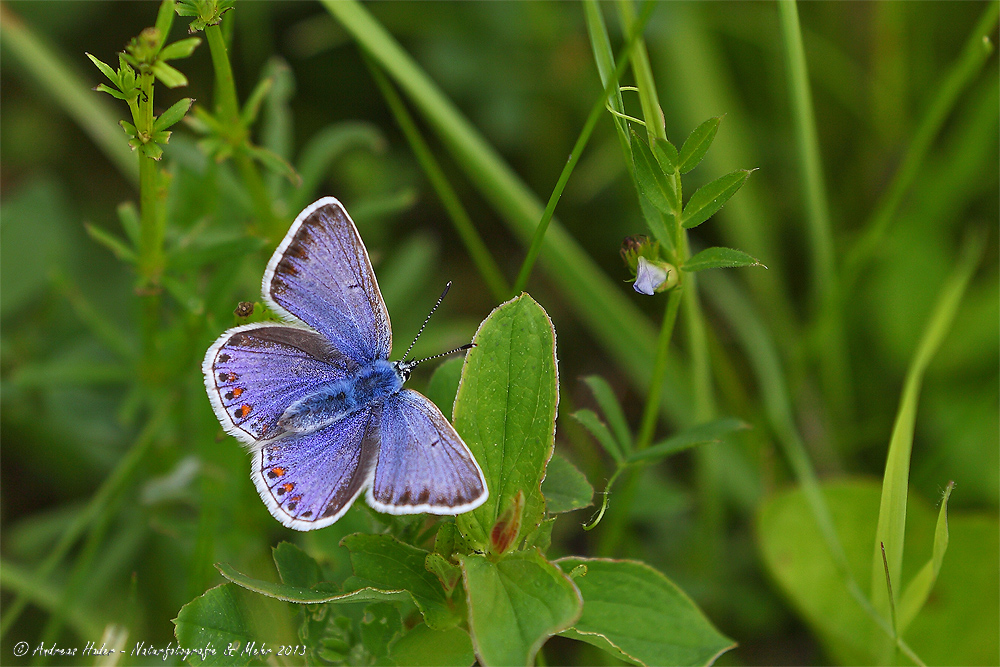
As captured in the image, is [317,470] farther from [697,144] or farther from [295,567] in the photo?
[697,144]

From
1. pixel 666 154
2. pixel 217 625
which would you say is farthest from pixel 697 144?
pixel 217 625

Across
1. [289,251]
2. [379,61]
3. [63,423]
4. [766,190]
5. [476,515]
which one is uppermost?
[379,61]

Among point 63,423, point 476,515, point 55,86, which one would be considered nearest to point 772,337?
point 476,515

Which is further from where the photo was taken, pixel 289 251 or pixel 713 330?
pixel 713 330

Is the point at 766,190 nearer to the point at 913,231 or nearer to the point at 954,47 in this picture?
the point at 913,231

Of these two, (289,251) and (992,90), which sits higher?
(289,251)

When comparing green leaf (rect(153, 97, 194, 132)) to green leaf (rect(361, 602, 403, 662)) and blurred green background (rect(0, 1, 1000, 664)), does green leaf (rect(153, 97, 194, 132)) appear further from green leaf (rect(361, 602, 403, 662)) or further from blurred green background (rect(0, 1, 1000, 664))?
green leaf (rect(361, 602, 403, 662))

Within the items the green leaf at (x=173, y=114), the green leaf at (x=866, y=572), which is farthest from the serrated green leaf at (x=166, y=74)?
the green leaf at (x=866, y=572)
